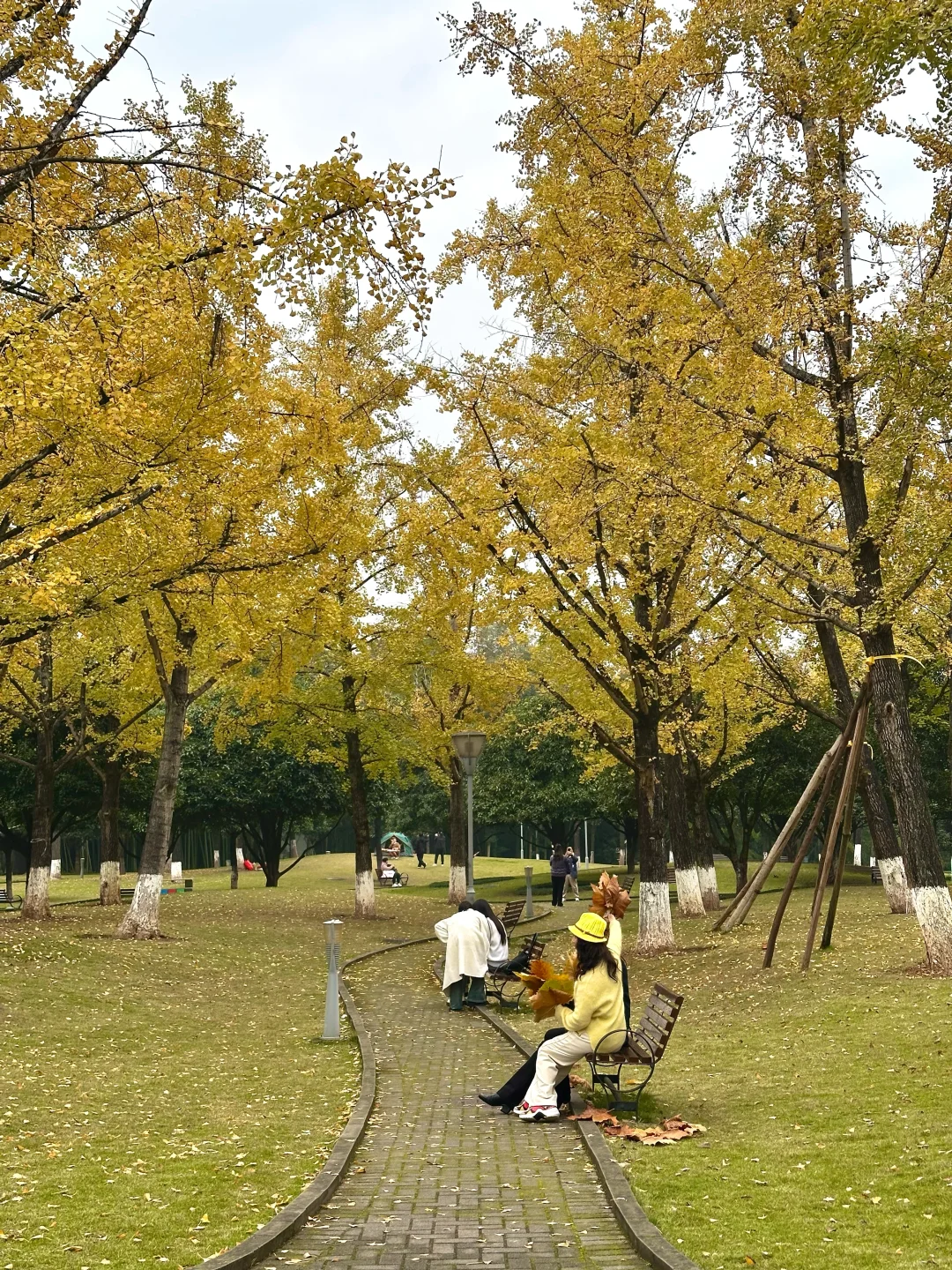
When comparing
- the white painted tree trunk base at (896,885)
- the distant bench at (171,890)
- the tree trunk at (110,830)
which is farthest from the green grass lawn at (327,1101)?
the distant bench at (171,890)

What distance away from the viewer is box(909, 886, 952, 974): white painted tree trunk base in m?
13.9

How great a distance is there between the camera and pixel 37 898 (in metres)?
26.5

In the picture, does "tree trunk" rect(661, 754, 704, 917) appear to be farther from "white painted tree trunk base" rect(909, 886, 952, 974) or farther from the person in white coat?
"white painted tree trunk base" rect(909, 886, 952, 974)

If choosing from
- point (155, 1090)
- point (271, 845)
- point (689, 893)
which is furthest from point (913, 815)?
point (271, 845)

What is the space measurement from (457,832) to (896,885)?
58.1 feet

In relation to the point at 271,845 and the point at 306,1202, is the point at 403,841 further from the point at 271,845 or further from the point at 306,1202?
the point at 306,1202

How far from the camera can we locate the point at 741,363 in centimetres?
1446

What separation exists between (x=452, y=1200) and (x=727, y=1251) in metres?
1.85

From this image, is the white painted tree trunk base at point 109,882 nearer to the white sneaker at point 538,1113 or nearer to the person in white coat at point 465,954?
the person in white coat at point 465,954

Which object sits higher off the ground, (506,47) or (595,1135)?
(506,47)

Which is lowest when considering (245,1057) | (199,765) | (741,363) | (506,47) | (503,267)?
(245,1057)

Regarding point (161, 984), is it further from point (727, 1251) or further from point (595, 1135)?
point (727, 1251)

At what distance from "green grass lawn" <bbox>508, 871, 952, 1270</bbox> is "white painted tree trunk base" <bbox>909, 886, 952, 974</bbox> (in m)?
0.32

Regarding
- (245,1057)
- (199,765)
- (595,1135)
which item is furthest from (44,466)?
(199,765)
